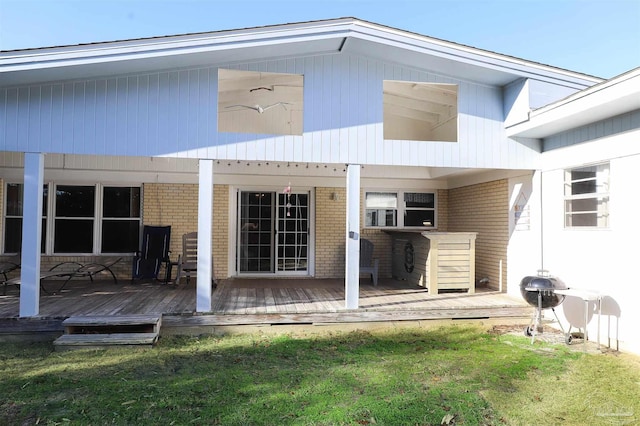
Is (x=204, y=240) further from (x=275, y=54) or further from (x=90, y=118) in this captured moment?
(x=275, y=54)

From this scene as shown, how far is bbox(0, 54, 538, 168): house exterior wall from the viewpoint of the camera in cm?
566

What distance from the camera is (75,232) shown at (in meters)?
9.22

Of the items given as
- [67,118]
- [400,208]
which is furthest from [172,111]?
[400,208]

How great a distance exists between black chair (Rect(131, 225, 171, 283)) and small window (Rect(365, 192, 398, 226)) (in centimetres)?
451

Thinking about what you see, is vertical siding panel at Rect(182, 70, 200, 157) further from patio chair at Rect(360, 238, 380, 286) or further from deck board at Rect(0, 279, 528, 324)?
patio chair at Rect(360, 238, 380, 286)

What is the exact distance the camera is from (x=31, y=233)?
5660 mm

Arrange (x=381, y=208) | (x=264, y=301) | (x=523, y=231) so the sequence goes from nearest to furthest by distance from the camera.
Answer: (x=264, y=301) → (x=523, y=231) → (x=381, y=208)

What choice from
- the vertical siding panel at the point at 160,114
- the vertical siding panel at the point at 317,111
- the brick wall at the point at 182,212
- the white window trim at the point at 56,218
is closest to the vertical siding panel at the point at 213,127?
the vertical siding panel at the point at 160,114

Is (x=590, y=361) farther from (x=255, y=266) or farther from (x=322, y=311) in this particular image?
(x=255, y=266)

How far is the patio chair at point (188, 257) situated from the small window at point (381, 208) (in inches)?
156

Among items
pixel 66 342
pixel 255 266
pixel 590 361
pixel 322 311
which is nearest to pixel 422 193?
pixel 255 266

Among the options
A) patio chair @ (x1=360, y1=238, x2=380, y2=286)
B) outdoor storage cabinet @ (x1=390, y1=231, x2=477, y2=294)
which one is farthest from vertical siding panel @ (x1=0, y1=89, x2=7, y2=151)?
outdoor storage cabinet @ (x1=390, y1=231, x2=477, y2=294)

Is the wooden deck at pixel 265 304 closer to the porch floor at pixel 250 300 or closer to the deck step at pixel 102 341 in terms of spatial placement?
the porch floor at pixel 250 300

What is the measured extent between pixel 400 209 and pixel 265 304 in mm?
4780
